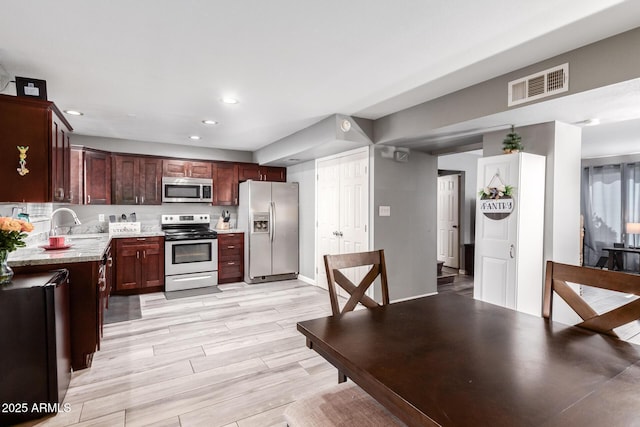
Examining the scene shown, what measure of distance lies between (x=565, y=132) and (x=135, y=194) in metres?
5.79

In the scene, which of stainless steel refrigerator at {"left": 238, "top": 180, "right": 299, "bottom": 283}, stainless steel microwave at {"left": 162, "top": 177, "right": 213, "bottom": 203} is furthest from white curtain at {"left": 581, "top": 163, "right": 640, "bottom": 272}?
stainless steel microwave at {"left": 162, "top": 177, "right": 213, "bottom": 203}

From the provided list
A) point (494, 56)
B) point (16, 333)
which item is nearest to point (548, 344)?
point (494, 56)

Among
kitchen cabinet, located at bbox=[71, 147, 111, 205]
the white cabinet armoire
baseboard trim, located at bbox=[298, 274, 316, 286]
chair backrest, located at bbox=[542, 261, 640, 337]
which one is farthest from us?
baseboard trim, located at bbox=[298, 274, 316, 286]

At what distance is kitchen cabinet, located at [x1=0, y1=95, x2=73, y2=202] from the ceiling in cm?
38

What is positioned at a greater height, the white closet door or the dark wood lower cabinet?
the white closet door

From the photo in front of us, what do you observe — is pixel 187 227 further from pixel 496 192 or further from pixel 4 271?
pixel 496 192

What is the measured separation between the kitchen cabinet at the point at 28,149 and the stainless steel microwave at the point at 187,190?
2.84 meters

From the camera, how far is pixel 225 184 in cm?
602

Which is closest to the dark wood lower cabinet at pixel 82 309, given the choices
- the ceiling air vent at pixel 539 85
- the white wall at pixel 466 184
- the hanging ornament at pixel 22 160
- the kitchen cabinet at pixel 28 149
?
the kitchen cabinet at pixel 28 149

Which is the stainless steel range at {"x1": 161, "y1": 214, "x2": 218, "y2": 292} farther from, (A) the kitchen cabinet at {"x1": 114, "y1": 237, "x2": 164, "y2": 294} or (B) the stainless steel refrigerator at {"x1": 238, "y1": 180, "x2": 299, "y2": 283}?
(B) the stainless steel refrigerator at {"x1": 238, "y1": 180, "x2": 299, "y2": 283}

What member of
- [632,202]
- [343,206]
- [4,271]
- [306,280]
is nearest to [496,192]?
[343,206]

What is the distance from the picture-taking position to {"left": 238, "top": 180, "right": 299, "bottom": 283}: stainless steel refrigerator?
18.4ft

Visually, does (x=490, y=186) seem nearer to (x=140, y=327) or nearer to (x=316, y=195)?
(x=316, y=195)

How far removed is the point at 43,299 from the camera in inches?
79.5
